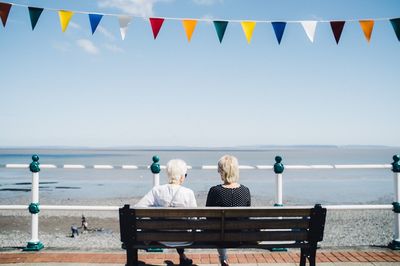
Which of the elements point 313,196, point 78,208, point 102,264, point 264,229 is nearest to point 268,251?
point 264,229

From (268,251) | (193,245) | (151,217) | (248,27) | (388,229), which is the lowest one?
(388,229)

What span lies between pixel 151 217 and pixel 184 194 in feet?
1.76

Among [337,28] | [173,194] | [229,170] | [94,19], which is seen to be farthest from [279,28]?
[173,194]

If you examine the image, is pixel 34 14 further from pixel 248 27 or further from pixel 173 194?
pixel 173 194

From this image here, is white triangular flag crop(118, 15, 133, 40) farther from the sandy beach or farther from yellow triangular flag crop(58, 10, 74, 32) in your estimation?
the sandy beach

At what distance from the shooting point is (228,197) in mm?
3670

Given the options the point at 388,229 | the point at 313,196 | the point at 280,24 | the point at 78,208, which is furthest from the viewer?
the point at 313,196

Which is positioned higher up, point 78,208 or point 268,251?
point 78,208

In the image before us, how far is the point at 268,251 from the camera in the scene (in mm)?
4977

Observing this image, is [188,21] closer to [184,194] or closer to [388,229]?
[184,194]

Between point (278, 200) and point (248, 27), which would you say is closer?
point (278, 200)

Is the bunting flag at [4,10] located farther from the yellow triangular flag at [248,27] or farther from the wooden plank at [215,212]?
the wooden plank at [215,212]

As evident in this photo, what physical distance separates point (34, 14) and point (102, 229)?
801cm

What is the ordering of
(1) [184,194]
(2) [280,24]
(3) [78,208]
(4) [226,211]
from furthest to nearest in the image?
(2) [280,24] → (3) [78,208] → (1) [184,194] → (4) [226,211]
